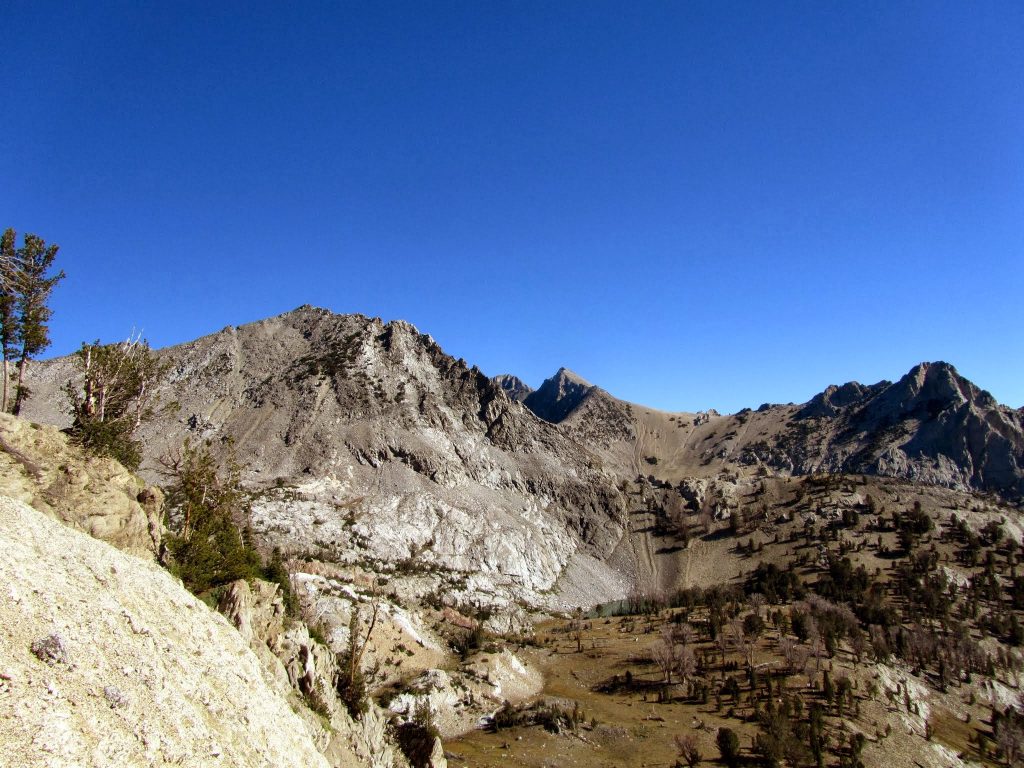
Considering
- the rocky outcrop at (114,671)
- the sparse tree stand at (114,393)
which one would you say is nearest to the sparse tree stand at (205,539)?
the sparse tree stand at (114,393)

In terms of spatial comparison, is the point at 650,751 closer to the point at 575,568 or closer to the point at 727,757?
the point at 727,757

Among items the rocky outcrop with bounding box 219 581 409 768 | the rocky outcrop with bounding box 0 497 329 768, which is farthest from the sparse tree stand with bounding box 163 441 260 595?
the rocky outcrop with bounding box 0 497 329 768

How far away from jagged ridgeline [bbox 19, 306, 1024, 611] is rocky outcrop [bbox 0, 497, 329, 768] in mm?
63901

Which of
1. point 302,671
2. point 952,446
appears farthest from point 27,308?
point 952,446

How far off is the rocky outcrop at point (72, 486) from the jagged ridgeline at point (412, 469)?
58.0m

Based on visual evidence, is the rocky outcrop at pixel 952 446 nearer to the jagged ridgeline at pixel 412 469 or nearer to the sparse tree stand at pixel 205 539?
the jagged ridgeline at pixel 412 469

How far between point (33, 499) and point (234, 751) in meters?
12.2

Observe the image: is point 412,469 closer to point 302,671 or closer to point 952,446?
point 302,671

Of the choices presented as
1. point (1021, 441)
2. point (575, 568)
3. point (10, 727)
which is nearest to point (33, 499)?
point (10, 727)

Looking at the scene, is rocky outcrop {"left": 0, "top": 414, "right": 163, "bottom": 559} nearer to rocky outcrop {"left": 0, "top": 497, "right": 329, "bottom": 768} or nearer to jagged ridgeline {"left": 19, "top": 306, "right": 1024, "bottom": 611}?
rocky outcrop {"left": 0, "top": 497, "right": 329, "bottom": 768}

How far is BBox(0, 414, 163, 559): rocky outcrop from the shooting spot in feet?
66.4

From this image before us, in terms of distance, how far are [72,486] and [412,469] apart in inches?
3474

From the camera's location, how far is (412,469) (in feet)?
358

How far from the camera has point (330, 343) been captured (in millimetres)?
136250
